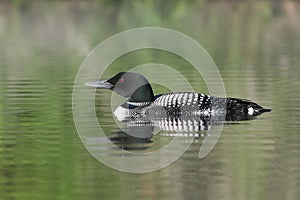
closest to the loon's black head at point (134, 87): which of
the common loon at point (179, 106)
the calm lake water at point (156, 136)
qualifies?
the common loon at point (179, 106)

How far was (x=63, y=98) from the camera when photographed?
16.0 meters

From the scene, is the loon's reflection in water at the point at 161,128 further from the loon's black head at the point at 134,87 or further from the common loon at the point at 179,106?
the loon's black head at the point at 134,87

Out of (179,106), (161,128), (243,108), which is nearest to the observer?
(161,128)

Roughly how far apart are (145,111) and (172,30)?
2152 cm

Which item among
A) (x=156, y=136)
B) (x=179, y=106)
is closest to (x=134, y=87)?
(x=179, y=106)

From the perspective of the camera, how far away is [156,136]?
1204cm

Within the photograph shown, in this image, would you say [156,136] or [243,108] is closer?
[156,136]

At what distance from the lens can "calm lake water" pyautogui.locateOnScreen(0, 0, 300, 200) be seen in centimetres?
901

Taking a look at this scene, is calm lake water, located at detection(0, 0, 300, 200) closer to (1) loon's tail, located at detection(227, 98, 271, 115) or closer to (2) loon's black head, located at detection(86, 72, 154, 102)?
(1) loon's tail, located at detection(227, 98, 271, 115)

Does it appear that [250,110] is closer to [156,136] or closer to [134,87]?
[134,87]

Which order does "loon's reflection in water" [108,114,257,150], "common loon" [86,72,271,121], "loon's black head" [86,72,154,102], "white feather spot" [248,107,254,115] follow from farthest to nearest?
"loon's black head" [86,72,154,102] → "common loon" [86,72,271,121] → "white feather spot" [248,107,254,115] → "loon's reflection in water" [108,114,257,150]

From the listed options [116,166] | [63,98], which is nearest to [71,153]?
[116,166]

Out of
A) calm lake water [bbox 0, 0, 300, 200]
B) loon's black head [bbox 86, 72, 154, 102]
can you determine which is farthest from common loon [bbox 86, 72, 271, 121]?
calm lake water [bbox 0, 0, 300, 200]

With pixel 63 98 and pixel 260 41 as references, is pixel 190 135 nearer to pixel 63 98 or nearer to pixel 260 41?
pixel 63 98
